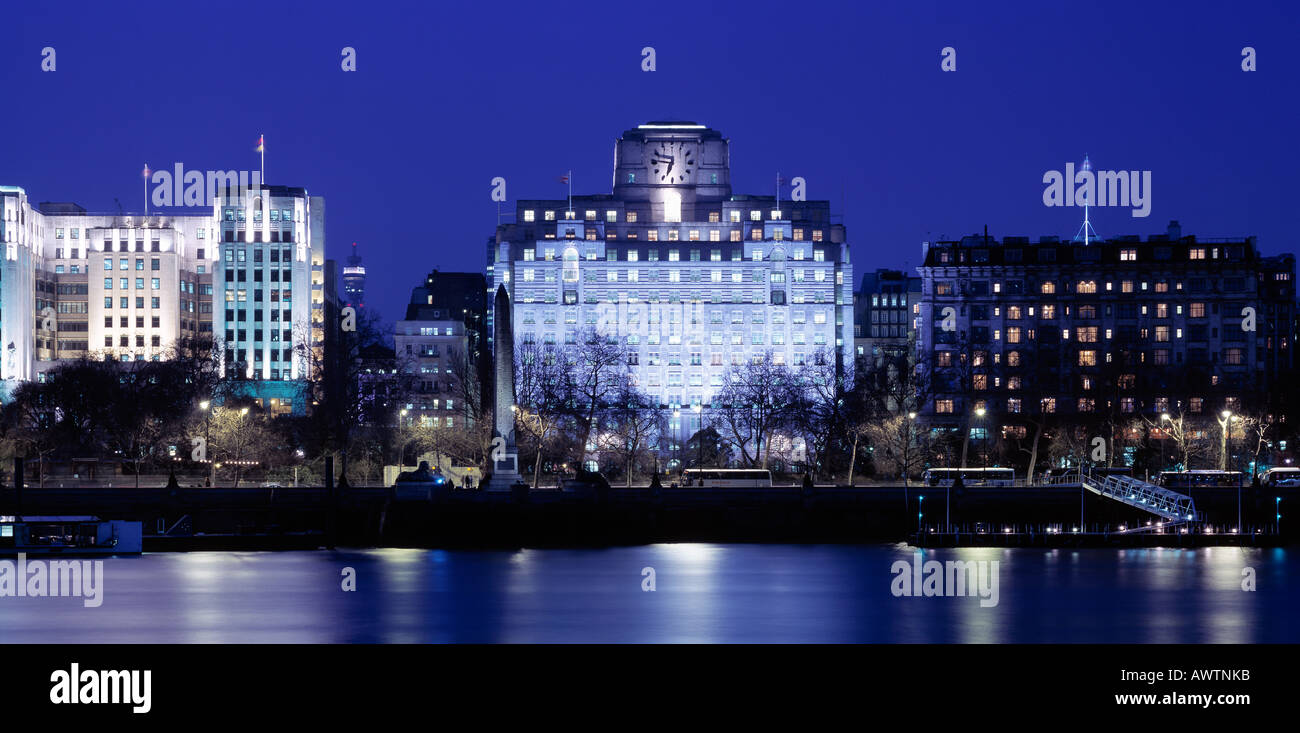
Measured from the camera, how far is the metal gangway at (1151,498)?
8025 centimetres

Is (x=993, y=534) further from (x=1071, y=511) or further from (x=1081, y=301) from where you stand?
(x=1081, y=301)

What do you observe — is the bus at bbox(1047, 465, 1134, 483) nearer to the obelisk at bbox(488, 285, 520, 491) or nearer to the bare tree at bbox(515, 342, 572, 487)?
the bare tree at bbox(515, 342, 572, 487)

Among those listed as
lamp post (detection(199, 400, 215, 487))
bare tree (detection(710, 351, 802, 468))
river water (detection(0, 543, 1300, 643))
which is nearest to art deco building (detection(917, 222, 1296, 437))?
bare tree (detection(710, 351, 802, 468))

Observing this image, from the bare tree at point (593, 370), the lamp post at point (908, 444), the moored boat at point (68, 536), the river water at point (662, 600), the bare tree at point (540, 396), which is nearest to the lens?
the river water at point (662, 600)

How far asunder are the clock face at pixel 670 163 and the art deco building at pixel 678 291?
9191mm

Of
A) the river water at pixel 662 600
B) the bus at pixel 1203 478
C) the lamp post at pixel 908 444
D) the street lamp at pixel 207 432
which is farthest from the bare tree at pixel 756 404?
the river water at pixel 662 600

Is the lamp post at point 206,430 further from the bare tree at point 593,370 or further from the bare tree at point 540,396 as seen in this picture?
the bare tree at point 593,370

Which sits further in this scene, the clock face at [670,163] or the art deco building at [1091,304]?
the clock face at [670,163]

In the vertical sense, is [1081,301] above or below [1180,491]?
above
